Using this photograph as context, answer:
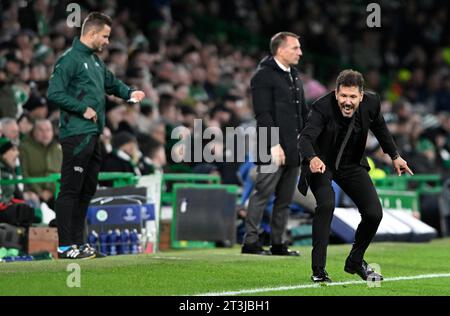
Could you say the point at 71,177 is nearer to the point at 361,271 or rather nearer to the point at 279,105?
the point at 279,105

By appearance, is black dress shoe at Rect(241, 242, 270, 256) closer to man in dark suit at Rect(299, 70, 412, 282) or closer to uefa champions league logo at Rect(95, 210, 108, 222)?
uefa champions league logo at Rect(95, 210, 108, 222)

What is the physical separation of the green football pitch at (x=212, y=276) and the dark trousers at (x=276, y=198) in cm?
34

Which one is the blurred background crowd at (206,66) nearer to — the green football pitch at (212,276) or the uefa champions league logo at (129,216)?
the uefa champions league logo at (129,216)

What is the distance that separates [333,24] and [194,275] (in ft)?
65.1

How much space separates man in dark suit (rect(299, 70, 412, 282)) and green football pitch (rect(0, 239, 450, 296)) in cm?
38

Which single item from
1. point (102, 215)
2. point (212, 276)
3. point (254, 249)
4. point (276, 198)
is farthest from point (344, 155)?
point (102, 215)

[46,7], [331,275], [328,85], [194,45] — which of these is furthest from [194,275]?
[328,85]

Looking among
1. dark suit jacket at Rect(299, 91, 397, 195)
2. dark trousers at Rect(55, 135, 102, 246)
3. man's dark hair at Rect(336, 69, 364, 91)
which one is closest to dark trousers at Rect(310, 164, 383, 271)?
dark suit jacket at Rect(299, 91, 397, 195)

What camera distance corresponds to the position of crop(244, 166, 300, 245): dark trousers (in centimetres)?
1286

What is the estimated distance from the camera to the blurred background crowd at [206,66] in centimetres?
1582

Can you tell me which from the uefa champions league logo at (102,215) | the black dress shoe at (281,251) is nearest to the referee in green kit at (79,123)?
the uefa champions league logo at (102,215)

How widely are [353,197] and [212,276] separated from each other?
148 centimetres

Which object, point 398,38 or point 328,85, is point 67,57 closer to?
point 328,85
